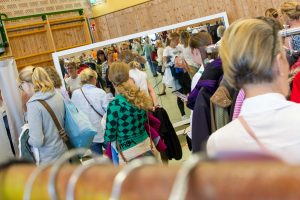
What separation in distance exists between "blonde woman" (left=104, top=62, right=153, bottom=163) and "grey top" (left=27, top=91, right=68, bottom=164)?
419 millimetres

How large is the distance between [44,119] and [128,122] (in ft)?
2.32

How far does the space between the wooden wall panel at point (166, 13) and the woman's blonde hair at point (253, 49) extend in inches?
299

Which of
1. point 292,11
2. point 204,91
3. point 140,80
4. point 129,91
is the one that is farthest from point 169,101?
point 204,91

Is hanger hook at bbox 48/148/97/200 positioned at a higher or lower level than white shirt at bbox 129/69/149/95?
higher

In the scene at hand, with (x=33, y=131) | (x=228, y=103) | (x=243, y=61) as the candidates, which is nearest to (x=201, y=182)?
(x=243, y=61)

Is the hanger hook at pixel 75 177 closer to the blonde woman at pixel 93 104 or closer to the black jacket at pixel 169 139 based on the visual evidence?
the black jacket at pixel 169 139

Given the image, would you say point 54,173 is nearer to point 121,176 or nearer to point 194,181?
point 121,176

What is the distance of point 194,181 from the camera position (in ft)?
1.84

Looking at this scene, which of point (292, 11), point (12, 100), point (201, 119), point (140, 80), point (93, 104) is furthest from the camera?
point (140, 80)

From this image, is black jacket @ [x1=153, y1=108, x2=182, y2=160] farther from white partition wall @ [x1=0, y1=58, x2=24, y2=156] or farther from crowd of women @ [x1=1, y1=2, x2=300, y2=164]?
white partition wall @ [x1=0, y1=58, x2=24, y2=156]

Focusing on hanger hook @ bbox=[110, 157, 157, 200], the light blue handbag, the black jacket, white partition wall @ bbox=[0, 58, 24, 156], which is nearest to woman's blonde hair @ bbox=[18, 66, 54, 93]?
the light blue handbag

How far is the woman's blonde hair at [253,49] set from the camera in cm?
141

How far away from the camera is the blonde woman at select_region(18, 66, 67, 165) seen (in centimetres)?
342

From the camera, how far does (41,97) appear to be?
3.50 m
